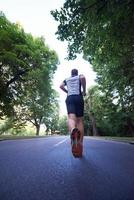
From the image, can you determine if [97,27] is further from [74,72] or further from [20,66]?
[20,66]

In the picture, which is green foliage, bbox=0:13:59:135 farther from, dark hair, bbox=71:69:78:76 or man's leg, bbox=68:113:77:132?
man's leg, bbox=68:113:77:132

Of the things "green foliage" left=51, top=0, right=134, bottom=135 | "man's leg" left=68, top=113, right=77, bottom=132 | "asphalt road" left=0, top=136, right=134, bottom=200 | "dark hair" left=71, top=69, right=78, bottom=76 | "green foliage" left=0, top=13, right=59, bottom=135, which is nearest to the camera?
"asphalt road" left=0, top=136, right=134, bottom=200

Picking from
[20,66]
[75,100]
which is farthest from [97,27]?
[20,66]

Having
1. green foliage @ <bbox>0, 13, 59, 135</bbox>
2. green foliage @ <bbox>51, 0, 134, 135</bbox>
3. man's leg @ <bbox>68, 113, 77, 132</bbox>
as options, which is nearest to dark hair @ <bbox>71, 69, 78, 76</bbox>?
man's leg @ <bbox>68, 113, 77, 132</bbox>

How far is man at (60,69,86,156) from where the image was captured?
→ 268 inches

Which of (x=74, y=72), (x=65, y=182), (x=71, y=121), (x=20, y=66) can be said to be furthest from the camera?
(x=20, y=66)

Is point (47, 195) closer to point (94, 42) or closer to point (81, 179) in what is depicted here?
point (81, 179)

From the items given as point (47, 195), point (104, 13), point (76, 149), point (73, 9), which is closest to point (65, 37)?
point (73, 9)

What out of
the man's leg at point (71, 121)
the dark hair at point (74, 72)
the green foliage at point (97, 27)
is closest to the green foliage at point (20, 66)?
the green foliage at point (97, 27)

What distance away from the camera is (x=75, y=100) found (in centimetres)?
693

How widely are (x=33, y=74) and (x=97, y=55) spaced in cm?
1655

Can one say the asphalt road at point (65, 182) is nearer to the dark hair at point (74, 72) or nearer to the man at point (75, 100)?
the man at point (75, 100)

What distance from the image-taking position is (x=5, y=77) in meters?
35.0

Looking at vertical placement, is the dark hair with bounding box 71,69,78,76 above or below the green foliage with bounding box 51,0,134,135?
below
